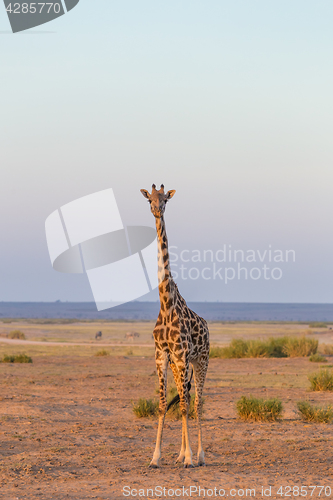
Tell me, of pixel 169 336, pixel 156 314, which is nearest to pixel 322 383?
pixel 169 336

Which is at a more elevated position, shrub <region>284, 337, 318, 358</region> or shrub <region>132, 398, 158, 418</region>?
shrub <region>132, 398, 158, 418</region>

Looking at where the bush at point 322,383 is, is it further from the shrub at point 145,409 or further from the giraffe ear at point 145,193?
the giraffe ear at point 145,193

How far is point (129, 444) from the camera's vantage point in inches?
438

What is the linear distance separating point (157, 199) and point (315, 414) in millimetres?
6729

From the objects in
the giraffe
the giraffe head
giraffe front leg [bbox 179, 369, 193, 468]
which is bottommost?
giraffe front leg [bbox 179, 369, 193, 468]

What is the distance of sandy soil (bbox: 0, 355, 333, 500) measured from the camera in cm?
824

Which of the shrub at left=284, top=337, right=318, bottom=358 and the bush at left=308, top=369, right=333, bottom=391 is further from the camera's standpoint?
the shrub at left=284, top=337, right=318, bottom=358

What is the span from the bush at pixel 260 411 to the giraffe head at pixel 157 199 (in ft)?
20.2

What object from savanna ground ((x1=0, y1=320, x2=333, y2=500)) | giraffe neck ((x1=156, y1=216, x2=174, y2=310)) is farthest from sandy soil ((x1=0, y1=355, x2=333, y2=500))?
giraffe neck ((x1=156, y1=216, x2=174, y2=310))

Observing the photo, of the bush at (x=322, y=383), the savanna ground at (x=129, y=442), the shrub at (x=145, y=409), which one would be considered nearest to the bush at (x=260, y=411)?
the savanna ground at (x=129, y=442)

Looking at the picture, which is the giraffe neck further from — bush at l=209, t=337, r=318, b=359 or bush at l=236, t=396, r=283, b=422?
bush at l=209, t=337, r=318, b=359

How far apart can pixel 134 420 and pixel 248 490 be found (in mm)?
6288

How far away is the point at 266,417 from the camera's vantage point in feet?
43.6

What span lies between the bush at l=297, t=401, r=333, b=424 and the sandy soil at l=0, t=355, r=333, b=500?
28 centimetres
